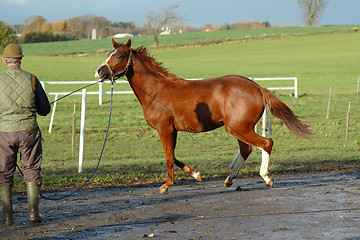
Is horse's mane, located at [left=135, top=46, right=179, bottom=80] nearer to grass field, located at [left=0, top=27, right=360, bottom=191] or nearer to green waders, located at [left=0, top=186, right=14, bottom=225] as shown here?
grass field, located at [left=0, top=27, right=360, bottom=191]

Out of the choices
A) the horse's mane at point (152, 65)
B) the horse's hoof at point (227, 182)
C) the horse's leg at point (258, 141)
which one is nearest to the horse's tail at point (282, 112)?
the horse's leg at point (258, 141)

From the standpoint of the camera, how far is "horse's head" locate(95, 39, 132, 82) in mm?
9695

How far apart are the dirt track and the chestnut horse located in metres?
0.62

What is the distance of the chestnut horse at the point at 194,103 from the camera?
30.5 feet

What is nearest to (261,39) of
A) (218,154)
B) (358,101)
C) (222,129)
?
(358,101)

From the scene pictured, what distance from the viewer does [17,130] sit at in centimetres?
723

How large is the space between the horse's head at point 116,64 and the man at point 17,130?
7.75ft

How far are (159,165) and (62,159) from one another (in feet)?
10.0

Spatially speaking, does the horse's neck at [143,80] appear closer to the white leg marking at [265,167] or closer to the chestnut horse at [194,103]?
the chestnut horse at [194,103]

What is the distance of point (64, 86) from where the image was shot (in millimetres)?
39938

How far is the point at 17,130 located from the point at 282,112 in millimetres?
4510

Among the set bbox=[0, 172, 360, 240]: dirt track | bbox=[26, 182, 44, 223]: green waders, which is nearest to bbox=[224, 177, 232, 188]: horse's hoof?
bbox=[0, 172, 360, 240]: dirt track

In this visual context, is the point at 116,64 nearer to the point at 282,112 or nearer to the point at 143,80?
the point at 143,80

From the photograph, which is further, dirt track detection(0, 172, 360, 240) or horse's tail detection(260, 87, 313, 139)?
horse's tail detection(260, 87, 313, 139)
